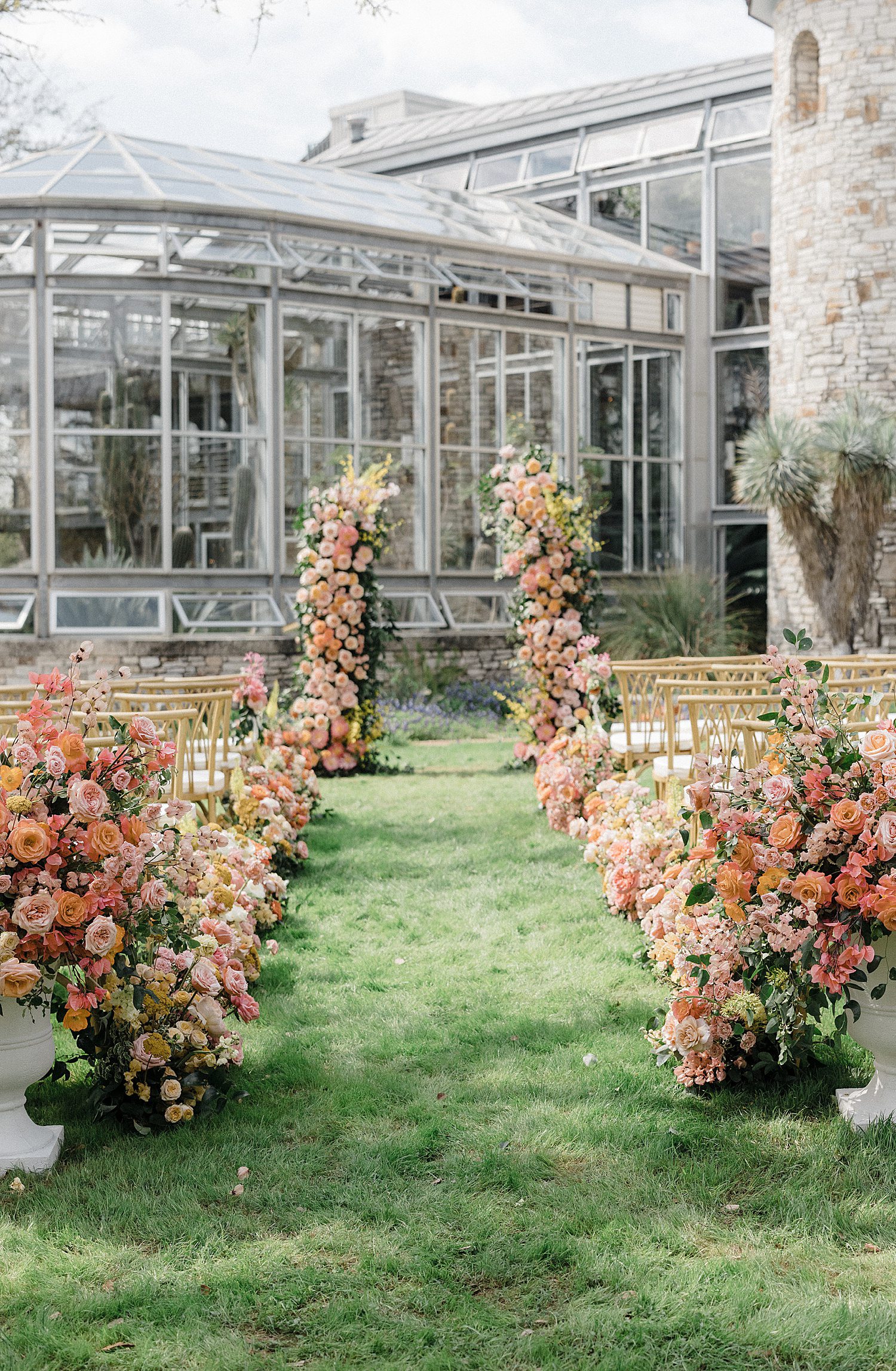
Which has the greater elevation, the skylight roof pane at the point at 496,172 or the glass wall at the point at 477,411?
the skylight roof pane at the point at 496,172

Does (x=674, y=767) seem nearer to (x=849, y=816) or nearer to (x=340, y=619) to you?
(x=849, y=816)

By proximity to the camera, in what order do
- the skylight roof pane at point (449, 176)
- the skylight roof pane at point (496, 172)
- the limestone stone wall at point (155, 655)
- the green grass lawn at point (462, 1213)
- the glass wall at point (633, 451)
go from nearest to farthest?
the green grass lawn at point (462, 1213)
the limestone stone wall at point (155, 655)
the glass wall at point (633, 451)
the skylight roof pane at point (496, 172)
the skylight roof pane at point (449, 176)

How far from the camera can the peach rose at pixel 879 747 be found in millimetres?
3379

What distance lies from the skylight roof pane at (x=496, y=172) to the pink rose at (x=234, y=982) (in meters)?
19.2

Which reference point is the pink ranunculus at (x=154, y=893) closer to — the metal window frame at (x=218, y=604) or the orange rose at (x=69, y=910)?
the orange rose at (x=69, y=910)

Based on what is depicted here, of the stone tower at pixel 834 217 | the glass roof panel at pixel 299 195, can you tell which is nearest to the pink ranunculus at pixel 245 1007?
the glass roof panel at pixel 299 195

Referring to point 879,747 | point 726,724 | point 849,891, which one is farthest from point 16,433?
point 849,891

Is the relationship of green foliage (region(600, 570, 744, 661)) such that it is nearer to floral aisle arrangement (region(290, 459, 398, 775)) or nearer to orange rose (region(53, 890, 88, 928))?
floral aisle arrangement (region(290, 459, 398, 775))

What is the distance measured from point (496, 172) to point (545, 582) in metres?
14.0

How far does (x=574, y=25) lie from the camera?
33.9 metres

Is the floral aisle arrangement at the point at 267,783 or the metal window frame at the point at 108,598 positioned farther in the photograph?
the metal window frame at the point at 108,598

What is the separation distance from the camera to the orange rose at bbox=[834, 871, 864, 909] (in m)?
3.25

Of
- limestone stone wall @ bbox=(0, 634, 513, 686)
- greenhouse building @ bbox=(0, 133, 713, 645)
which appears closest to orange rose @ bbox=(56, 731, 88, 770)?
limestone stone wall @ bbox=(0, 634, 513, 686)

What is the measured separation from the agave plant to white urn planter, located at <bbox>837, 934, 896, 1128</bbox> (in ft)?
37.4
